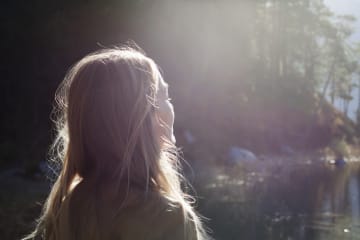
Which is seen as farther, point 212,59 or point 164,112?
point 212,59

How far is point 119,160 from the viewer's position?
1.30m

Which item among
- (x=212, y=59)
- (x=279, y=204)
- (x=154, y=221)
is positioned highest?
(x=154, y=221)

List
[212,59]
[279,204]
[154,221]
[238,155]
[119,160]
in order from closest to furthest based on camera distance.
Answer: [154,221]
[119,160]
[279,204]
[238,155]
[212,59]

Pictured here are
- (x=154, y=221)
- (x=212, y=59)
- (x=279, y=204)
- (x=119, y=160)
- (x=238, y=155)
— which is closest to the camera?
(x=154, y=221)

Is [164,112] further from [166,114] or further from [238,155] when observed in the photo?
[238,155]

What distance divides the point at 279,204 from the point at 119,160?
9.55 m

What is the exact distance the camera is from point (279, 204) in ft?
34.6

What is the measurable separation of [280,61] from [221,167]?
12.5 meters

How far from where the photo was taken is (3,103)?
14359 millimetres

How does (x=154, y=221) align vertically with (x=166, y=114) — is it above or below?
below

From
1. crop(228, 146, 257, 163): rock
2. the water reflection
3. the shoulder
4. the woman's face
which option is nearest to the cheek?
the woman's face

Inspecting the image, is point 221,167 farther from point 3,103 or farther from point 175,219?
point 175,219

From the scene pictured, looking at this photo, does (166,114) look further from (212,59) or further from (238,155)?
(212,59)


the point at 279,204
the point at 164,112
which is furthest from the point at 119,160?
the point at 279,204
